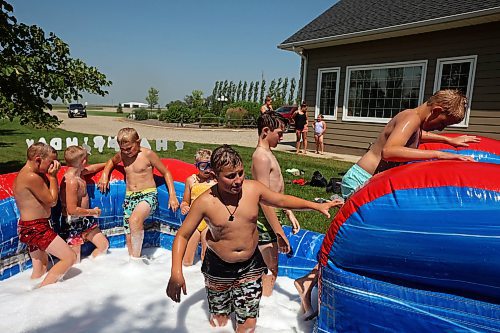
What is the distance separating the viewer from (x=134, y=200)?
4004 mm

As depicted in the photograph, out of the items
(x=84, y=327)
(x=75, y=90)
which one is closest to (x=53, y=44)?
(x=75, y=90)

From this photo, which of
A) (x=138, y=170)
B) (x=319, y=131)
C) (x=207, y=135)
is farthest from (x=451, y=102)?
(x=207, y=135)

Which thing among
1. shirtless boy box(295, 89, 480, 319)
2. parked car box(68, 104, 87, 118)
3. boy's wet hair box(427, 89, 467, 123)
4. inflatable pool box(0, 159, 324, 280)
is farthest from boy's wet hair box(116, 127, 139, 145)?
parked car box(68, 104, 87, 118)

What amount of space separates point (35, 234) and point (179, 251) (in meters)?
1.87

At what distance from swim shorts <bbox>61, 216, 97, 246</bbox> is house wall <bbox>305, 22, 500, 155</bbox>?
8.87 metres

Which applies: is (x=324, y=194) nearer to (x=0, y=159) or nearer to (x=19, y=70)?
(x=19, y=70)

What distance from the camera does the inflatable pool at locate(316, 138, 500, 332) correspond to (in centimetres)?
183

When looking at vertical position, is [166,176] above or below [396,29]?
below

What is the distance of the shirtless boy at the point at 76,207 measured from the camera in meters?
3.71

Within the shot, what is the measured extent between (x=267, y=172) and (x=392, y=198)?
1.09 meters

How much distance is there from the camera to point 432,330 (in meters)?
1.97

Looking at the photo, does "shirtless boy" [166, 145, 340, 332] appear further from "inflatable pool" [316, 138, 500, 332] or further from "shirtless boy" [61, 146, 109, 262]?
"shirtless boy" [61, 146, 109, 262]

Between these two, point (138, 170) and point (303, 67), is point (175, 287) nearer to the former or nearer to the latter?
point (138, 170)

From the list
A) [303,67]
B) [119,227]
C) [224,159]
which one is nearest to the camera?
[224,159]
